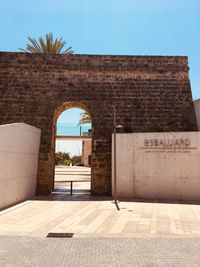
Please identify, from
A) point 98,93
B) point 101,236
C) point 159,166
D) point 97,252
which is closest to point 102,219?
point 101,236

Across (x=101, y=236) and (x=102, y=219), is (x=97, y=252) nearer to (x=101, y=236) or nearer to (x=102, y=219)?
(x=101, y=236)

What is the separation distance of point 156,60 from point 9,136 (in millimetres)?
8728

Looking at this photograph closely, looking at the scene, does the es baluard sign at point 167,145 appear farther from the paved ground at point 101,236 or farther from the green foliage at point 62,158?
the green foliage at point 62,158

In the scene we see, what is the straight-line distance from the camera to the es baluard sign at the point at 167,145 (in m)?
9.66

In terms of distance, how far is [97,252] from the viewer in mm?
4000

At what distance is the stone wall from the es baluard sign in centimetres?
168

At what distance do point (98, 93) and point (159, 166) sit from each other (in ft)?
16.3

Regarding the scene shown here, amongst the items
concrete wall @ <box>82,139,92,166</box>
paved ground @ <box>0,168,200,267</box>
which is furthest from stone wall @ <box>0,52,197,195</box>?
concrete wall @ <box>82,139,92,166</box>

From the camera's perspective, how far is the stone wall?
11438 mm

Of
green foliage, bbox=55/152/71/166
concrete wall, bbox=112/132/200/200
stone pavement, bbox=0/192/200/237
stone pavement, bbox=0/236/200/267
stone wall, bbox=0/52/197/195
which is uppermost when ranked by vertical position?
stone wall, bbox=0/52/197/195

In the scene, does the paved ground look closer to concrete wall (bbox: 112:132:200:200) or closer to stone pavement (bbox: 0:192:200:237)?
stone pavement (bbox: 0:192:200:237)

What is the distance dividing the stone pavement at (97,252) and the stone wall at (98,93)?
6.67 m

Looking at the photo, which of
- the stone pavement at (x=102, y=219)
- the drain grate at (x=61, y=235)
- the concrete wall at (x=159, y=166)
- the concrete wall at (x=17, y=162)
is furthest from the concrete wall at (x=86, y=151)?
the drain grate at (x=61, y=235)

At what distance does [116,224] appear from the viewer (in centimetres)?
582
